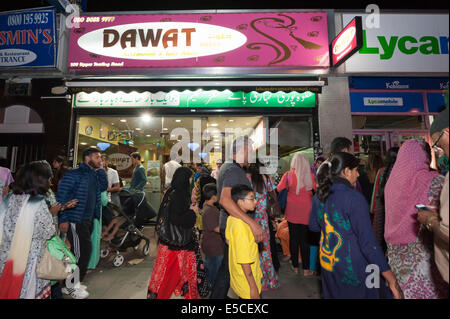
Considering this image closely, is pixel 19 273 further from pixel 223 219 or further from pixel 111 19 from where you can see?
pixel 111 19

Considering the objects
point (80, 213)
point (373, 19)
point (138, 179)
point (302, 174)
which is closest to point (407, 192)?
point (302, 174)

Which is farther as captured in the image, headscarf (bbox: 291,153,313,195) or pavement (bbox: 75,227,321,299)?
headscarf (bbox: 291,153,313,195)

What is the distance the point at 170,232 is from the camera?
291 cm

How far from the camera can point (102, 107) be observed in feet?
21.7

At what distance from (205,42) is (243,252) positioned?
6038 mm

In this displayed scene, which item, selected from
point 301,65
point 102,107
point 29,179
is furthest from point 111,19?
point 29,179

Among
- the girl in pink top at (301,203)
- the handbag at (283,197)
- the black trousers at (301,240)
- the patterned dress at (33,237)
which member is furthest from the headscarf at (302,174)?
the patterned dress at (33,237)

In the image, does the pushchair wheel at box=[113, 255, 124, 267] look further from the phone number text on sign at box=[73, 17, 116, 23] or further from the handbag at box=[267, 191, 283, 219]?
the phone number text on sign at box=[73, 17, 116, 23]

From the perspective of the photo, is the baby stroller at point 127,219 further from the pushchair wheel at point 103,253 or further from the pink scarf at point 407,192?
the pink scarf at point 407,192

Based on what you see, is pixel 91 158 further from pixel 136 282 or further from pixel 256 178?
pixel 256 178

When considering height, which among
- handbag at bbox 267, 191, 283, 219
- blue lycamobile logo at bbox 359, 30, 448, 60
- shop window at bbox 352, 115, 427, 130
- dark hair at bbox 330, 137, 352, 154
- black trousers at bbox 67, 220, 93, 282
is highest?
blue lycamobile logo at bbox 359, 30, 448, 60

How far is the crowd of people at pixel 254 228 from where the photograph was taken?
1.90 m

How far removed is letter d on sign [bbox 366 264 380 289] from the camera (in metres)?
1.86

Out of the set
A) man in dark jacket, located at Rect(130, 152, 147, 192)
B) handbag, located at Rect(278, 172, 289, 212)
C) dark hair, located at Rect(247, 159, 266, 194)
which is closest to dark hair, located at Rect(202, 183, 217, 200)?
dark hair, located at Rect(247, 159, 266, 194)
